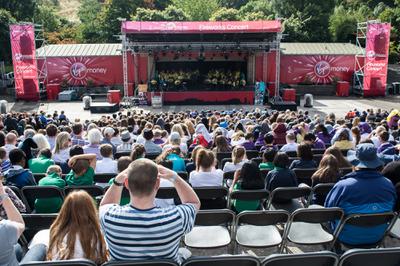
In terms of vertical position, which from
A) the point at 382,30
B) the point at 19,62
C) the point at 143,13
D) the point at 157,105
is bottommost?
the point at 157,105

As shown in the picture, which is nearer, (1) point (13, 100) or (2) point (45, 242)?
(2) point (45, 242)

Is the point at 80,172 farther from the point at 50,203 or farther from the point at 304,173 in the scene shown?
the point at 304,173

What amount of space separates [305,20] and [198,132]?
107ft

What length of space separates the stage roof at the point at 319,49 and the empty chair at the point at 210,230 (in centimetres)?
2633

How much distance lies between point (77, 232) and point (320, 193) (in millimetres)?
3208

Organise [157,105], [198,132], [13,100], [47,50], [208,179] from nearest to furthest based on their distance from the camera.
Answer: [208,179], [198,132], [157,105], [13,100], [47,50]

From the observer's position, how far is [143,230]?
3131 millimetres

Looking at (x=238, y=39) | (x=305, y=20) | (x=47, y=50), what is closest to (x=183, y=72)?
(x=238, y=39)

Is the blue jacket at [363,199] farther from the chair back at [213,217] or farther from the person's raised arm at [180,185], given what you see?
the person's raised arm at [180,185]

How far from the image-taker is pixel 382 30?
26078 mm

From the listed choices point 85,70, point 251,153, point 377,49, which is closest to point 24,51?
point 85,70

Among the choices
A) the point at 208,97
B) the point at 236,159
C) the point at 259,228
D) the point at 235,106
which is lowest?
the point at 235,106

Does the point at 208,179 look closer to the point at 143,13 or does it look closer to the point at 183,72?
the point at 183,72

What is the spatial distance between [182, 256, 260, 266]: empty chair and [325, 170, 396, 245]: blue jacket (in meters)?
1.75
